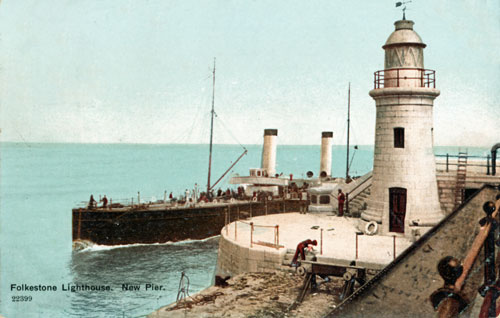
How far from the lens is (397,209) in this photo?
16719 mm

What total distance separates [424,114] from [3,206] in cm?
4306

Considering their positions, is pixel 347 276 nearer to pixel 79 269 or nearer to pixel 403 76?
pixel 403 76

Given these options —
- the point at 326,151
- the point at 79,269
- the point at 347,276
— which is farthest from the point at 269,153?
the point at 347,276

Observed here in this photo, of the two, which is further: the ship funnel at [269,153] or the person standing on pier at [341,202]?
the ship funnel at [269,153]

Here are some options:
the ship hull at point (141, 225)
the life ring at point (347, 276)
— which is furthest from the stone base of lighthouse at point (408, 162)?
the ship hull at point (141, 225)

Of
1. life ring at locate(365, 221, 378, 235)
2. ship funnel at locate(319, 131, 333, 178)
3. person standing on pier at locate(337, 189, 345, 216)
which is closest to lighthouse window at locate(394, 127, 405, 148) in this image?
life ring at locate(365, 221, 378, 235)

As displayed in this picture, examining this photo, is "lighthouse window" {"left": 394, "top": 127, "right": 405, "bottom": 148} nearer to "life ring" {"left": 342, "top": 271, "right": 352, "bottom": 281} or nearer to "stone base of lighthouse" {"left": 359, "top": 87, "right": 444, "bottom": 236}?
"stone base of lighthouse" {"left": 359, "top": 87, "right": 444, "bottom": 236}

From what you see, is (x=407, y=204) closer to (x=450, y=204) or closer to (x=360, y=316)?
(x=450, y=204)

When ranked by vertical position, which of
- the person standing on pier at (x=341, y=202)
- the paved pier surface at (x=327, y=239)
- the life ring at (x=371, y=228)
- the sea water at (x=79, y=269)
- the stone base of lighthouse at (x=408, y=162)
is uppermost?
the stone base of lighthouse at (x=408, y=162)

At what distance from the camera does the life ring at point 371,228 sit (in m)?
16.7

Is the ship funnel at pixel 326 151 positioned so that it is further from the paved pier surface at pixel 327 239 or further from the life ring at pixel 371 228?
the life ring at pixel 371 228

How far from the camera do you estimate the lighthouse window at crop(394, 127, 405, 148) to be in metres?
16.5

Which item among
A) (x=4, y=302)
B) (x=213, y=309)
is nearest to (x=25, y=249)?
(x=4, y=302)

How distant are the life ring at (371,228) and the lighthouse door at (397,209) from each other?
2.22 feet
